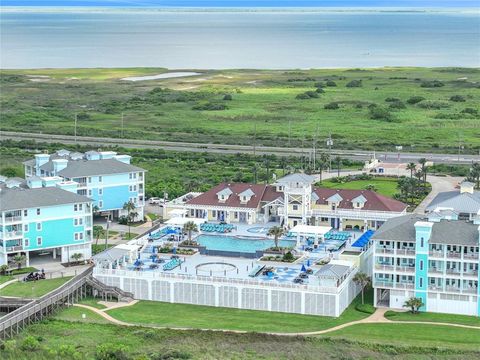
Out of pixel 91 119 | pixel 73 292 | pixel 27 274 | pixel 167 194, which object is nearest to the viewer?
pixel 73 292

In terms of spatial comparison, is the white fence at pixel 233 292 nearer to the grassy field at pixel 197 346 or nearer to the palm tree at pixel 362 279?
the palm tree at pixel 362 279

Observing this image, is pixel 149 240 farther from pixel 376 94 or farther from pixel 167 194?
pixel 376 94

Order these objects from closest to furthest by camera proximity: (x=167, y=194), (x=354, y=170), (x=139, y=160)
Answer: (x=167, y=194) < (x=354, y=170) < (x=139, y=160)

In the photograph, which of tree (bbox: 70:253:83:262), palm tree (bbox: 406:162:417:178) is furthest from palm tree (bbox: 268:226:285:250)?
palm tree (bbox: 406:162:417:178)

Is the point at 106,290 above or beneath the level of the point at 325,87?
beneath

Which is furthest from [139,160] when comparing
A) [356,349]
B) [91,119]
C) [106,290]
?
[356,349]

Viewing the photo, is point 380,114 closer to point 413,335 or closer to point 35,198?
point 35,198
